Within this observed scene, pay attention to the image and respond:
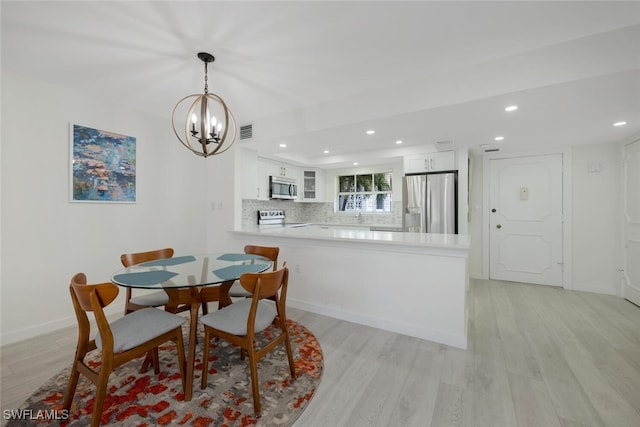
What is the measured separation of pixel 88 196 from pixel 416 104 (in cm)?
360

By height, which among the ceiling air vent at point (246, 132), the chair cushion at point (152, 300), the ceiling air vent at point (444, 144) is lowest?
the chair cushion at point (152, 300)

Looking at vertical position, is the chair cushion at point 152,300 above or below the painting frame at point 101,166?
below

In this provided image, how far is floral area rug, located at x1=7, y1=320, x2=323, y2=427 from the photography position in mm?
1479

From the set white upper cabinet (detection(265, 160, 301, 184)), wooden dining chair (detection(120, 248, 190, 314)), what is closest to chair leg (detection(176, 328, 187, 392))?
wooden dining chair (detection(120, 248, 190, 314))

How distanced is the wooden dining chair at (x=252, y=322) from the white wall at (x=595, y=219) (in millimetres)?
4730

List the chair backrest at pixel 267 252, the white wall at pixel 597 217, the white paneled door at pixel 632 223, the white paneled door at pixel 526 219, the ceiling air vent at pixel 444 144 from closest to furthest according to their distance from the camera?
the chair backrest at pixel 267 252, the white paneled door at pixel 632 223, the ceiling air vent at pixel 444 144, the white wall at pixel 597 217, the white paneled door at pixel 526 219

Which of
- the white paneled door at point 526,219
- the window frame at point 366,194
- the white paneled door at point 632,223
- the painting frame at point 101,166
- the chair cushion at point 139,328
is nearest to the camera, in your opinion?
the chair cushion at point 139,328

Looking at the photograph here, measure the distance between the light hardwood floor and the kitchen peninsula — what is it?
143 millimetres

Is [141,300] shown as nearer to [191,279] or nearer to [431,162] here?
[191,279]

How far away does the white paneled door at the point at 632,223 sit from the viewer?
3279 millimetres

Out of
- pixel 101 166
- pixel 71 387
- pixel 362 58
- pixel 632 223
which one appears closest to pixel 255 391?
pixel 71 387

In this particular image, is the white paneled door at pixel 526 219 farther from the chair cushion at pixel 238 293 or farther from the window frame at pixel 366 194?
the chair cushion at pixel 238 293

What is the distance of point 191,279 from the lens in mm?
1801

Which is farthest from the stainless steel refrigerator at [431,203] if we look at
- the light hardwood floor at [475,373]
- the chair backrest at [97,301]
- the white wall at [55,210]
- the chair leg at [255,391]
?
the chair backrest at [97,301]
